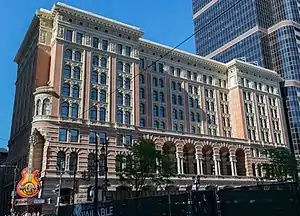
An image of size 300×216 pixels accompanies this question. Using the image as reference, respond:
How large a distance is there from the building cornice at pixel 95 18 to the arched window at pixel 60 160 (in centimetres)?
2332

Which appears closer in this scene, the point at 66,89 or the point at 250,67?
the point at 66,89

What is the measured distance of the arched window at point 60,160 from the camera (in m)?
44.5

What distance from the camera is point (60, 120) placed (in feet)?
153

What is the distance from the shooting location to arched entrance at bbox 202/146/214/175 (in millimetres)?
61250

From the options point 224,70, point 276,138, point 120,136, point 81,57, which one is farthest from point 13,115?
point 276,138

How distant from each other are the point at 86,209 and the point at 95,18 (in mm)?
39969

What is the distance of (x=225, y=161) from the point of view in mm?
64812

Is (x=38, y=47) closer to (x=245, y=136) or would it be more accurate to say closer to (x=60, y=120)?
(x=60, y=120)

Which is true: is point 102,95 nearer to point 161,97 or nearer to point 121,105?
point 121,105

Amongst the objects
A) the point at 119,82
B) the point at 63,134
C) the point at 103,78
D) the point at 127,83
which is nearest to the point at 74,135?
the point at 63,134

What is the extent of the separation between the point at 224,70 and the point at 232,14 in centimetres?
3728

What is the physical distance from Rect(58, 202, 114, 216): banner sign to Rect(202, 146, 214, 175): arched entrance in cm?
3985

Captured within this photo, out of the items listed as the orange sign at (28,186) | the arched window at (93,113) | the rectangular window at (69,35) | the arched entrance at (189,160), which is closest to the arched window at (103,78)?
the arched window at (93,113)

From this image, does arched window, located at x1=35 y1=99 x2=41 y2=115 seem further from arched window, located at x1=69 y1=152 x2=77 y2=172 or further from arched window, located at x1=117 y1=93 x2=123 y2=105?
arched window, located at x1=117 y1=93 x2=123 y2=105
